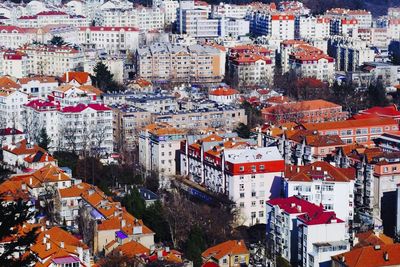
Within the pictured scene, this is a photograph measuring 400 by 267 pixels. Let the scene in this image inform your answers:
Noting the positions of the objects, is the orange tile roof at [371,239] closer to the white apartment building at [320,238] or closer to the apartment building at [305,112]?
the white apartment building at [320,238]

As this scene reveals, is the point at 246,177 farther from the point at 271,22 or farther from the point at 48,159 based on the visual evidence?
the point at 271,22

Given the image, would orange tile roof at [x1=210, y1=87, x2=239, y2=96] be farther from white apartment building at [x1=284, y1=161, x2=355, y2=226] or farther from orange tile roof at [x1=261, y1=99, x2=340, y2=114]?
white apartment building at [x1=284, y1=161, x2=355, y2=226]

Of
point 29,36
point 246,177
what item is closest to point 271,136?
point 246,177

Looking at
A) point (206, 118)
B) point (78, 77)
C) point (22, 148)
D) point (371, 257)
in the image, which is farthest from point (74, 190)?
point (78, 77)

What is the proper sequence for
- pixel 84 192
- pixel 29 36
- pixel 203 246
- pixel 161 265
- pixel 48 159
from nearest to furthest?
pixel 161 265, pixel 203 246, pixel 84 192, pixel 48 159, pixel 29 36

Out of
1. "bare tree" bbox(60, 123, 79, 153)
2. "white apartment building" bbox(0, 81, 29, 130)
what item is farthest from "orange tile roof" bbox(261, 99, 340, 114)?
"white apartment building" bbox(0, 81, 29, 130)

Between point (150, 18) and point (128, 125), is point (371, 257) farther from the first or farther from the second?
point (150, 18)
